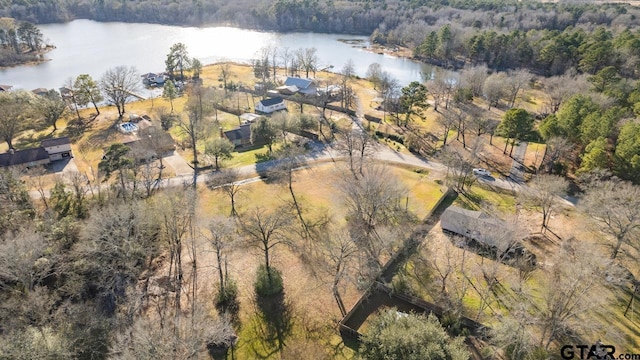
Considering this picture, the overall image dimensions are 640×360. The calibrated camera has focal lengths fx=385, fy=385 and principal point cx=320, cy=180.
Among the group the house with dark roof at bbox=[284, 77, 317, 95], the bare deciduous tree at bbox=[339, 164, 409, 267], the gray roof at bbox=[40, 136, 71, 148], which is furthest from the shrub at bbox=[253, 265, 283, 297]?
the house with dark roof at bbox=[284, 77, 317, 95]

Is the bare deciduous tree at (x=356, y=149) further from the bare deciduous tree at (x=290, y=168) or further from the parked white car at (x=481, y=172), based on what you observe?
the parked white car at (x=481, y=172)

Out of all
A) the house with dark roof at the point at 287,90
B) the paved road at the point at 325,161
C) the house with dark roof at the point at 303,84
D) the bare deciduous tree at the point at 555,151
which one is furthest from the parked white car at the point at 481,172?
the house with dark roof at the point at 287,90

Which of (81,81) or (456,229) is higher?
(81,81)

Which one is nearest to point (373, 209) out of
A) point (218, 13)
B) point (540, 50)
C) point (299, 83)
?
point (299, 83)

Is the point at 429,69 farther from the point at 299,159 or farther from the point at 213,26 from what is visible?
the point at 213,26

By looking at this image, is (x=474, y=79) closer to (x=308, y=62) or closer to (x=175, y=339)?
(x=308, y=62)

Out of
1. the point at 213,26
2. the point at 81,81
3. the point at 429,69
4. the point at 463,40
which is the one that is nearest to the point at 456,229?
the point at 81,81
